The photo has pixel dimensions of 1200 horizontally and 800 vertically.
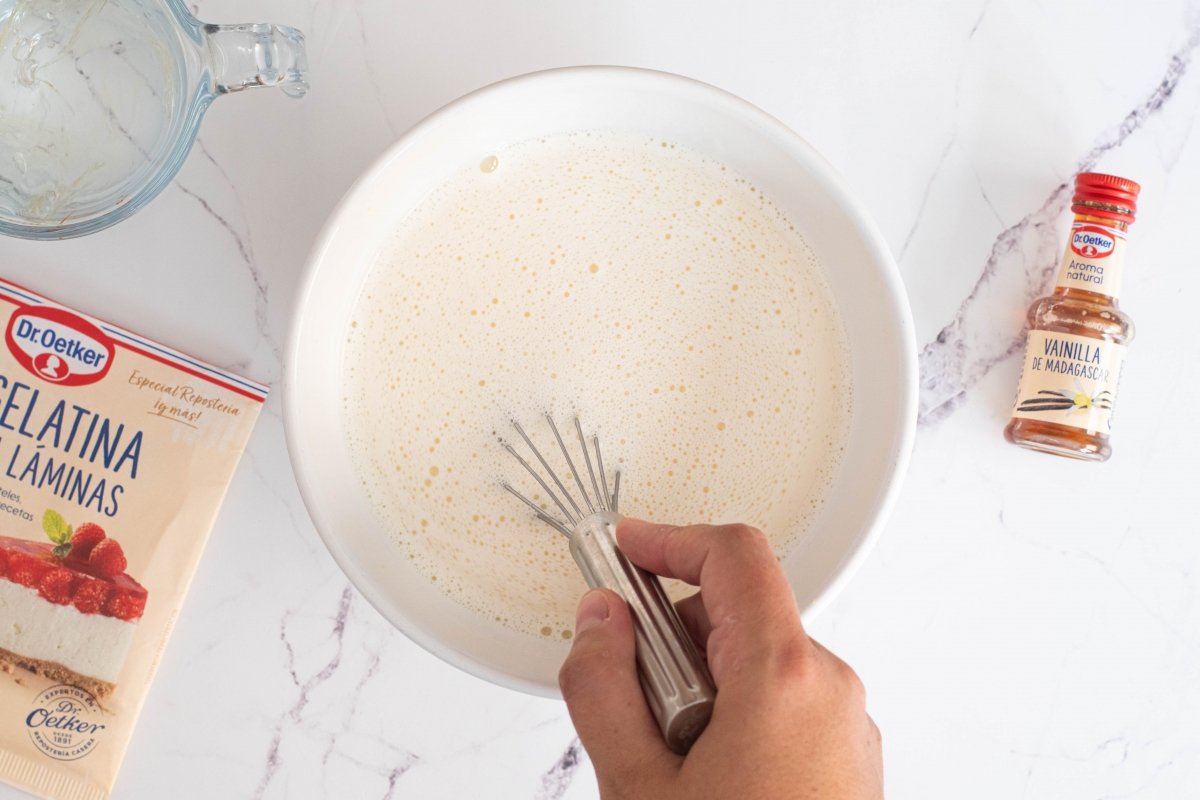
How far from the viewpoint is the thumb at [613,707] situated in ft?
1.73

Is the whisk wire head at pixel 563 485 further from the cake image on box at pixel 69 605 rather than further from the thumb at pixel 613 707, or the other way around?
the cake image on box at pixel 69 605

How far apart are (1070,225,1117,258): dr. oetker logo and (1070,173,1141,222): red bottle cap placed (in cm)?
1

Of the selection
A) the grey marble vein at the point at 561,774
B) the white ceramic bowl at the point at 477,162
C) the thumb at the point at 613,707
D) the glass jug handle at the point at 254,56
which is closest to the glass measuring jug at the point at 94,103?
the glass jug handle at the point at 254,56

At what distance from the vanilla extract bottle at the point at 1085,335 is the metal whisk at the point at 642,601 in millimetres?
377

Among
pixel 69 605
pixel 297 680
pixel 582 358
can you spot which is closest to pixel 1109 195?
pixel 582 358

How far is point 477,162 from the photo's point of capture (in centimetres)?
80

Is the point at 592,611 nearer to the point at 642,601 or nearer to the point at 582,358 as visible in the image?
the point at 642,601

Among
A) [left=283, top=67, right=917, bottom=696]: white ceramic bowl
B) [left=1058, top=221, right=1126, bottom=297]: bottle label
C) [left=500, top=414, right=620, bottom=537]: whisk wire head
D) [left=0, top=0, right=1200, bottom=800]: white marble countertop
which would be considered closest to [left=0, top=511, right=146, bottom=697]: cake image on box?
A: [left=0, top=0, right=1200, bottom=800]: white marble countertop

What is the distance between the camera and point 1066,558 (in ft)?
2.86

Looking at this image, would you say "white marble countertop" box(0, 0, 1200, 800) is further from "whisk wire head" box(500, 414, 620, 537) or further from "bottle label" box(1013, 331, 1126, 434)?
"whisk wire head" box(500, 414, 620, 537)

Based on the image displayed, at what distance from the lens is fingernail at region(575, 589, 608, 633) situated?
1.97 feet

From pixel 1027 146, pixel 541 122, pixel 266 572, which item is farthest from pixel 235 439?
pixel 1027 146

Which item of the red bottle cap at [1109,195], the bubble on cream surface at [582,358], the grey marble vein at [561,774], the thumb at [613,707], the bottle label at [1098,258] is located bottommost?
the grey marble vein at [561,774]

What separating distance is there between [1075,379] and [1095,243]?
0.38 feet
